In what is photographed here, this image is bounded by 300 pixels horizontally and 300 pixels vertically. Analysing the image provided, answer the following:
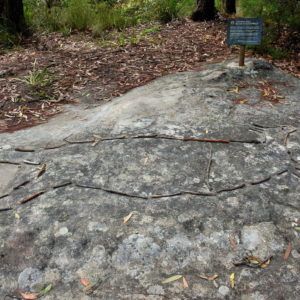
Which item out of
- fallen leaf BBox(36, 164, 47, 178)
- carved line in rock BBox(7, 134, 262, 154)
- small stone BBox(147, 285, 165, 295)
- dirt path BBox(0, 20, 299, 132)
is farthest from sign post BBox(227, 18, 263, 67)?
small stone BBox(147, 285, 165, 295)

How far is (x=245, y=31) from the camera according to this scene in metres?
4.67

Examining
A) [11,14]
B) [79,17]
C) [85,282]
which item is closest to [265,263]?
[85,282]

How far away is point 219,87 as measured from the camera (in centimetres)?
429

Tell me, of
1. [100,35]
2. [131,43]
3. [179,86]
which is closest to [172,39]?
[131,43]

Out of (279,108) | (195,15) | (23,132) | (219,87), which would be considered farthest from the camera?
(195,15)

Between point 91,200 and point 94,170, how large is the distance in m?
0.35

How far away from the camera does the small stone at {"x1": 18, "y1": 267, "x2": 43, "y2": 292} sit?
6.98ft

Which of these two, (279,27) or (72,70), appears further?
(279,27)

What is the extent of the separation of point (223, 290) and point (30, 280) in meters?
1.04

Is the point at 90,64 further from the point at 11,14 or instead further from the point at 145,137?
the point at 145,137

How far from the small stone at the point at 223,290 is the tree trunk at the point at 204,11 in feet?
22.7

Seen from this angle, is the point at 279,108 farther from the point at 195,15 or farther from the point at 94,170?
the point at 195,15

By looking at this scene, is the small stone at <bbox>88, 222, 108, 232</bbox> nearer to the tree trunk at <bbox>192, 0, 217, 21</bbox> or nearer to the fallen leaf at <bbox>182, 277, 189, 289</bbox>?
the fallen leaf at <bbox>182, 277, 189, 289</bbox>

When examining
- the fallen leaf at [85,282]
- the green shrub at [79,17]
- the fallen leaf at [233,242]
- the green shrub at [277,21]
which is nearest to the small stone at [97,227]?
the fallen leaf at [85,282]
